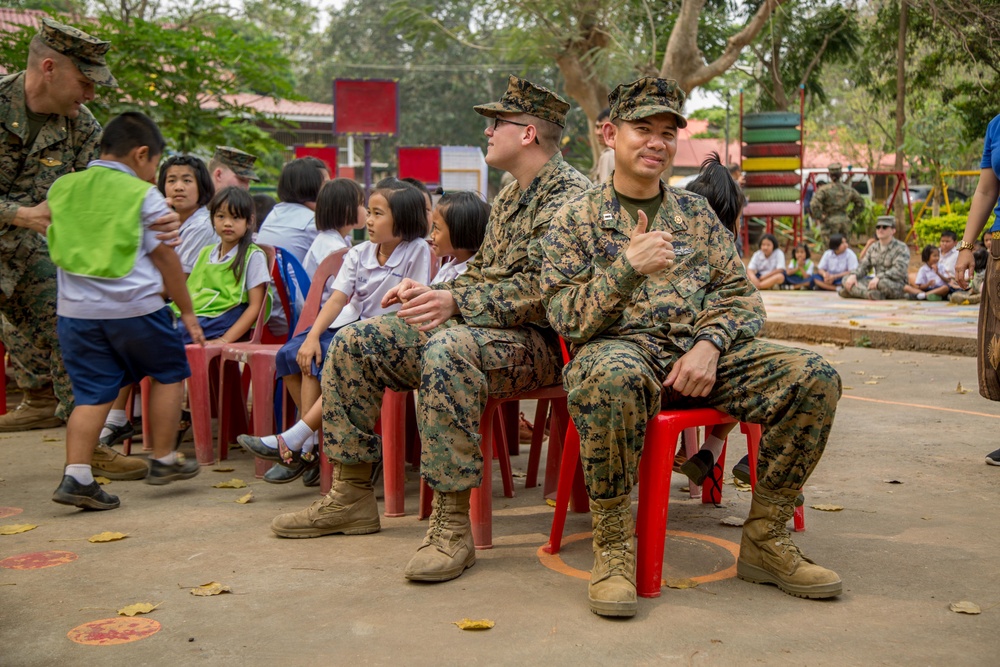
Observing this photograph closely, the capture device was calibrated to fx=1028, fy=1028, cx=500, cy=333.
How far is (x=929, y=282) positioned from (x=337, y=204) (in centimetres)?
1132

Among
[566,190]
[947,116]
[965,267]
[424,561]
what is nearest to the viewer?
[424,561]

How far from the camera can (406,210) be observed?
4.66 meters

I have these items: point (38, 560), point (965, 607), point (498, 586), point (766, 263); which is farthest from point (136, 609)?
point (766, 263)

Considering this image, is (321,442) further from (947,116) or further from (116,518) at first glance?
(947,116)

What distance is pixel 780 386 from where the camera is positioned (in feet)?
10.8

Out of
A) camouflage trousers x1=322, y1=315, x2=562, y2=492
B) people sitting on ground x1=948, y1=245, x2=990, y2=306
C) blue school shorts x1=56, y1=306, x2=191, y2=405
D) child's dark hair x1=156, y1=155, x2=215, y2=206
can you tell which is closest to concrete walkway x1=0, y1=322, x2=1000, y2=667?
camouflage trousers x1=322, y1=315, x2=562, y2=492

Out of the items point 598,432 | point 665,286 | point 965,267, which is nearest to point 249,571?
point 598,432

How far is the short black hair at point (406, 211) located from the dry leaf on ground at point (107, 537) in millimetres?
1738

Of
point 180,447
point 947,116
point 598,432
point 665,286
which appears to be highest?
point 947,116

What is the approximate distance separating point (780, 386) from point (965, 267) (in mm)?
2399

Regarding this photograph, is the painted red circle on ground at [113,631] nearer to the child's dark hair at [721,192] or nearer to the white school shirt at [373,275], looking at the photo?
the white school shirt at [373,275]

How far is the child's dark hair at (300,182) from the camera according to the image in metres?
6.15

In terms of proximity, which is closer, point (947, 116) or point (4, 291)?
point (4, 291)

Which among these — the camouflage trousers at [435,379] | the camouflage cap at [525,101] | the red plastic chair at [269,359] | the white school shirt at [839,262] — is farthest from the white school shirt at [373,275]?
the white school shirt at [839,262]
